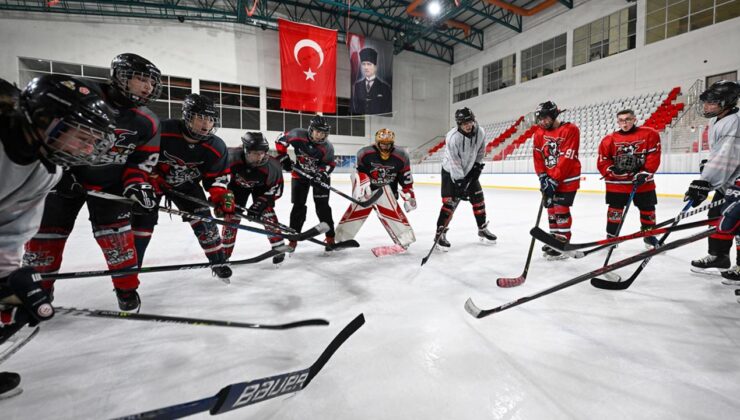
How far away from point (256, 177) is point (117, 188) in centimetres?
104

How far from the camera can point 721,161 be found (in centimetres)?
207

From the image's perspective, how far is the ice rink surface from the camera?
1005mm

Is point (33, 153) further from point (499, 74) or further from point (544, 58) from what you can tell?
point (499, 74)

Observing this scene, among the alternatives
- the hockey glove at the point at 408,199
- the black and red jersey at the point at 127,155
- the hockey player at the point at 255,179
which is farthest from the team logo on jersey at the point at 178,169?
the hockey glove at the point at 408,199

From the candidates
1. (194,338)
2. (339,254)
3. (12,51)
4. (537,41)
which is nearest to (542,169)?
(339,254)

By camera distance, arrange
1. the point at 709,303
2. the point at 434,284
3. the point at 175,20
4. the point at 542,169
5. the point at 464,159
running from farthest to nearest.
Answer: the point at 175,20 → the point at 464,159 → the point at 542,169 → the point at 434,284 → the point at 709,303

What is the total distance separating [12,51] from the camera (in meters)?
10.8

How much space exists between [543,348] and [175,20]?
50.1 feet

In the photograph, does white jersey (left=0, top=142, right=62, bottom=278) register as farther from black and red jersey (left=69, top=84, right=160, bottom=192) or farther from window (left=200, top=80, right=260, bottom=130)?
window (left=200, top=80, right=260, bottom=130)

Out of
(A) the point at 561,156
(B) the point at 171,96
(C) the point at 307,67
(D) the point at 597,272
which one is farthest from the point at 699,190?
Answer: (B) the point at 171,96

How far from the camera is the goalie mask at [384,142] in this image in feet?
9.77

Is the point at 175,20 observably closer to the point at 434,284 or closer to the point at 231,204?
the point at 231,204

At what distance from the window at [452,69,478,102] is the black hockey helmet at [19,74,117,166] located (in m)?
17.0

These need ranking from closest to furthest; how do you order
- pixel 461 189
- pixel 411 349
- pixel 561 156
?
pixel 411 349 < pixel 561 156 < pixel 461 189
